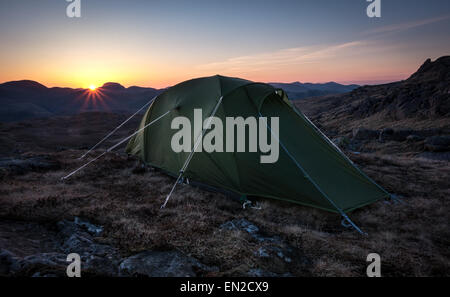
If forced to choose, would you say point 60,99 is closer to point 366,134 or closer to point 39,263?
point 366,134

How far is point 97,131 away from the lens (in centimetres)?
4397

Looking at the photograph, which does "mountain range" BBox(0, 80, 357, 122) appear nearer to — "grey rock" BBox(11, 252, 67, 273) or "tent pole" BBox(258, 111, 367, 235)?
"tent pole" BBox(258, 111, 367, 235)

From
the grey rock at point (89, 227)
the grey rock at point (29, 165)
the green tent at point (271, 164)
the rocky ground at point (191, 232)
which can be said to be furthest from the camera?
the grey rock at point (29, 165)

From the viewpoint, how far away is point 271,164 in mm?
6859

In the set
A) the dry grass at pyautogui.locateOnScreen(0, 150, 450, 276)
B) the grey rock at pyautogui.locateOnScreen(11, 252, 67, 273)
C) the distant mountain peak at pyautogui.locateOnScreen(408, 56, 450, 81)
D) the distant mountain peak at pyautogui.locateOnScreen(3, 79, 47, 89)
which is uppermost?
the distant mountain peak at pyautogui.locateOnScreen(3, 79, 47, 89)

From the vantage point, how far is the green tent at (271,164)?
660cm

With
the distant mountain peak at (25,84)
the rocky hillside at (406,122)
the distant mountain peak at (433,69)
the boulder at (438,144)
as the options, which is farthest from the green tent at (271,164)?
the distant mountain peak at (25,84)

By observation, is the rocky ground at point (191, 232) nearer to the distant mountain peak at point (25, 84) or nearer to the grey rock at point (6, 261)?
the grey rock at point (6, 261)

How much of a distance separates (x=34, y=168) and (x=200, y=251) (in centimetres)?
867

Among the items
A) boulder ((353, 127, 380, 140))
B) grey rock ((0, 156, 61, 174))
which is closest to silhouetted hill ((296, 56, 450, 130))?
boulder ((353, 127, 380, 140))

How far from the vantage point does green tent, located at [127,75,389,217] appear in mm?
6598

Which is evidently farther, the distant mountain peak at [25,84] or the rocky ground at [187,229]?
the distant mountain peak at [25,84]

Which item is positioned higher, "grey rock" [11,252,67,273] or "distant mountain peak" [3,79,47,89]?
"distant mountain peak" [3,79,47,89]

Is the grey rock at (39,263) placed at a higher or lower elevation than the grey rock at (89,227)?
higher
